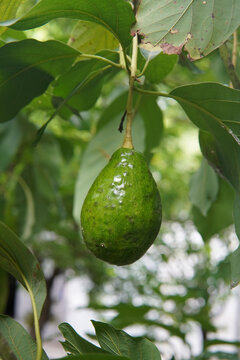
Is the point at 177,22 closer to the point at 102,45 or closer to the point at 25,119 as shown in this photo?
the point at 102,45

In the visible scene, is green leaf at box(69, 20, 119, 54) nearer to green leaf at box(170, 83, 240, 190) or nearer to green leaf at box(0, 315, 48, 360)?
green leaf at box(170, 83, 240, 190)

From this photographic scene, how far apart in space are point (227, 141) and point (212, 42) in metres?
0.10

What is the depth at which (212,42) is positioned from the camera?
0.44 meters

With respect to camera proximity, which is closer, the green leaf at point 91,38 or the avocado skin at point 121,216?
the avocado skin at point 121,216

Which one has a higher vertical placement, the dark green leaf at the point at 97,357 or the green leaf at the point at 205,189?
the dark green leaf at the point at 97,357

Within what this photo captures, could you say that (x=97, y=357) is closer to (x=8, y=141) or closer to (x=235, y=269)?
(x=235, y=269)

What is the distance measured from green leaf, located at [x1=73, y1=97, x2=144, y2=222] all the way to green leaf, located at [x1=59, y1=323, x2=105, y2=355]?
1.15ft

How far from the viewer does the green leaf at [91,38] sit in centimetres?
62

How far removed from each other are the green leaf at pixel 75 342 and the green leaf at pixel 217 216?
15.4 inches

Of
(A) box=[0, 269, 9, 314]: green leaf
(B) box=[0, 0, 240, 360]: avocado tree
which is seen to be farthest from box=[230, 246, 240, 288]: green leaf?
(A) box=[0, 269, 9, 314]: green leaf

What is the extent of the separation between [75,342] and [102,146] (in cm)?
41

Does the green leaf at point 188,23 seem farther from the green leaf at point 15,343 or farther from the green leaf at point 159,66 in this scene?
the green leaf at point 15,343

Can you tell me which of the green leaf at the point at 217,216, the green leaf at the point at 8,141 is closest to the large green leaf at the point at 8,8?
the green leaf at the point at 217,216

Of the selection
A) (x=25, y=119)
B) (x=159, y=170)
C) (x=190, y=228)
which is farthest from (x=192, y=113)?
(x=190, y=228)
